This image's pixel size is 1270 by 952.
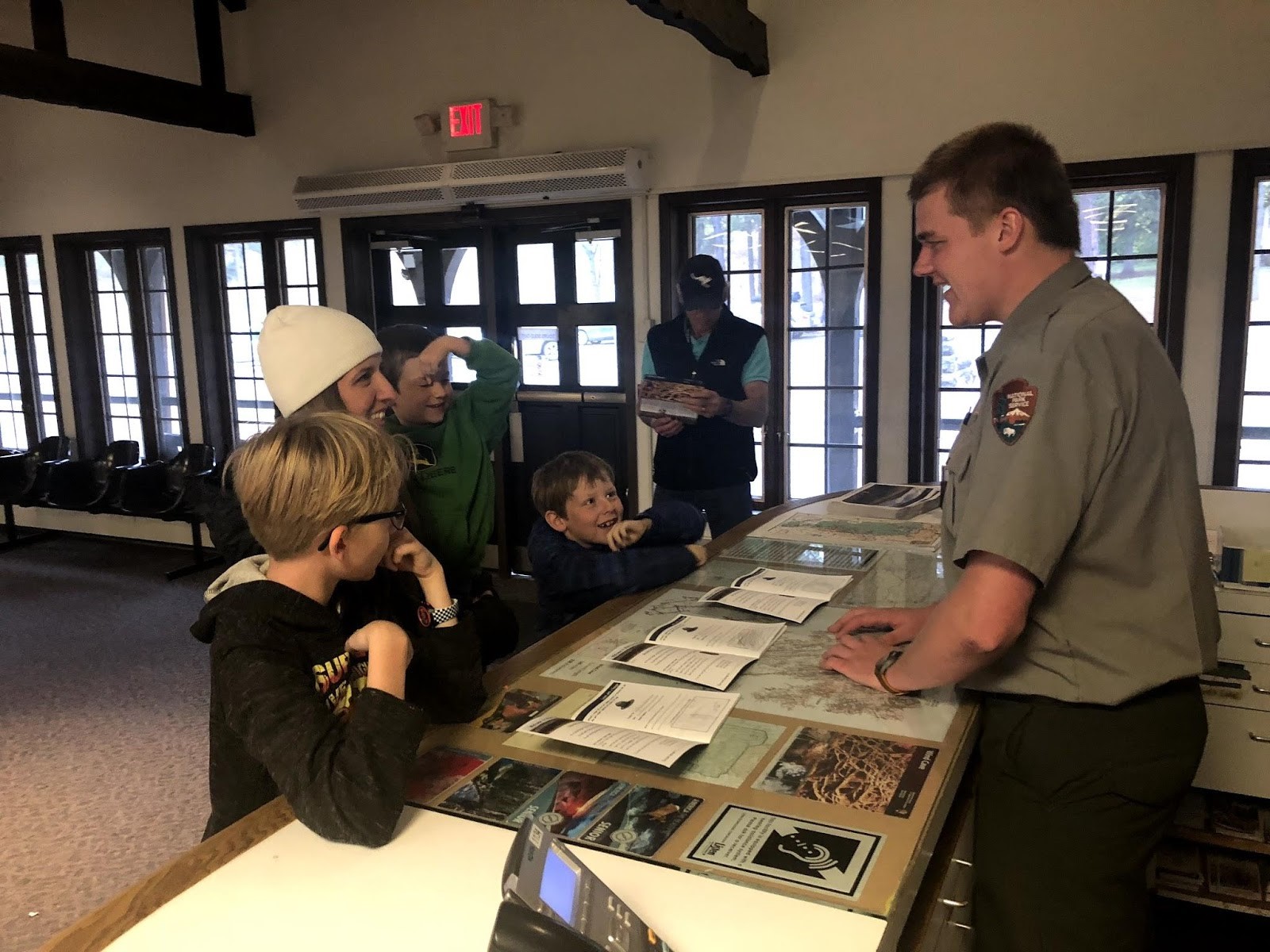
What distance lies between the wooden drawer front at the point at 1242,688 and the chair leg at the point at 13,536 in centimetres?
678

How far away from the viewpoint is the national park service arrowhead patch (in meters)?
1.26

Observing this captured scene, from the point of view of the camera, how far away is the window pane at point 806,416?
4539 millimetres

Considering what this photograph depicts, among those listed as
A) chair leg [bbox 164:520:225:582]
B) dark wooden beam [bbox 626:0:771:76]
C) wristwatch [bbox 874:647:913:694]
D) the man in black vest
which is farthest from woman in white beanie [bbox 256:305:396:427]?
chair leg [bbox 164:520:225:582]

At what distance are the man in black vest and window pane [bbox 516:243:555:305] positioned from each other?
1800mm

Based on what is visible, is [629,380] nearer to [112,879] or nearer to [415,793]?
[112,879]

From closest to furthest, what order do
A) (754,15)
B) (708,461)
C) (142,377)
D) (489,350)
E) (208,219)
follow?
(489,350)
(708,461)
(754,15)
(208,219)
(142,377)

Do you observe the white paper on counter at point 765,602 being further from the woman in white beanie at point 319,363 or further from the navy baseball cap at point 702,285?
the navy baseball cap at point 702,285

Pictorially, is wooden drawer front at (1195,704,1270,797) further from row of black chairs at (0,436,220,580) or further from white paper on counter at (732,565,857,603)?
row of black chairs at (0,436,220,580)

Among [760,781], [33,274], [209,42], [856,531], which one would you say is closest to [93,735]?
[856,531]

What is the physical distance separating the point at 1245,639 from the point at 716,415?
1.67 m

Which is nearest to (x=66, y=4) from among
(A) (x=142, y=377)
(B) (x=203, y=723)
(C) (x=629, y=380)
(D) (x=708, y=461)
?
(A) (x=142, y=377)

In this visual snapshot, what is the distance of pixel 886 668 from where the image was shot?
150 cm

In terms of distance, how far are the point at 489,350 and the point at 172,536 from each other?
4.74 meters

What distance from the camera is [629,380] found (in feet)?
16.1
